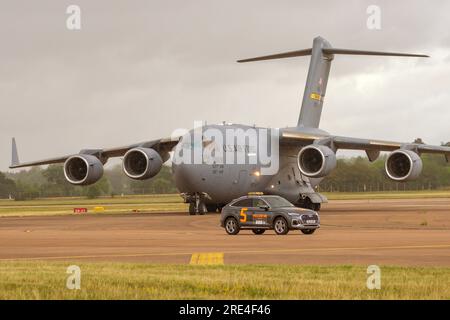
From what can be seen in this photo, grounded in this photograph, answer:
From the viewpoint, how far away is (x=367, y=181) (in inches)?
4646

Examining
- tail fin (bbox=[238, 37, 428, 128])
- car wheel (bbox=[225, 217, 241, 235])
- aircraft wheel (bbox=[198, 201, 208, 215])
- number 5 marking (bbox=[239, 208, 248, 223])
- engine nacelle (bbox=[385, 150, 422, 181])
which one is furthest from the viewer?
tail fin (bbox=[238, 37, 428, 128])

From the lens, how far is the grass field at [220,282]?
14055mm

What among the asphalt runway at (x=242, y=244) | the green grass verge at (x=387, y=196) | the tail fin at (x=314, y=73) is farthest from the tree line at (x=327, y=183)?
the asphalt runway at (x=242, y=244)

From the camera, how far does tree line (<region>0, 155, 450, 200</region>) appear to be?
114 meters

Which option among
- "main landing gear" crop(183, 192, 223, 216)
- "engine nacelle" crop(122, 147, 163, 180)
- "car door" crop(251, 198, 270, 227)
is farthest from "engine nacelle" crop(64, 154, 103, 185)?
"car door" crop(251, 198, 270, 227)

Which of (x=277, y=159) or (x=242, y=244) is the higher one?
(x=277, y=159)

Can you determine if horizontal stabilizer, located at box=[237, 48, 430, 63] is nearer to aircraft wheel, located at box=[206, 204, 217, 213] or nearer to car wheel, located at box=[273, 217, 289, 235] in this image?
aircraft wheel, located at box=[206, 204, 217, 213]

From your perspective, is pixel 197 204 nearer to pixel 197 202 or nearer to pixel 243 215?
pixel 197 202

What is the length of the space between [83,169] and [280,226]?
82.1ft

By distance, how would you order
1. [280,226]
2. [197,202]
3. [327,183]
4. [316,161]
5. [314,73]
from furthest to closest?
[327,183] < [314,73] < [197,202] < [316,161] < [280,226]

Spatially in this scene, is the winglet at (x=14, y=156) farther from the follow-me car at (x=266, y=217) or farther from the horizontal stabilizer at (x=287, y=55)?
the follow-me car at (x=266, y=217)

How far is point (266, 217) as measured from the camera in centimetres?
3175

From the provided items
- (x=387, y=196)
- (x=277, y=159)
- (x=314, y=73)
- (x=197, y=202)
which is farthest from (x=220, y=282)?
(x=387, y=196)
